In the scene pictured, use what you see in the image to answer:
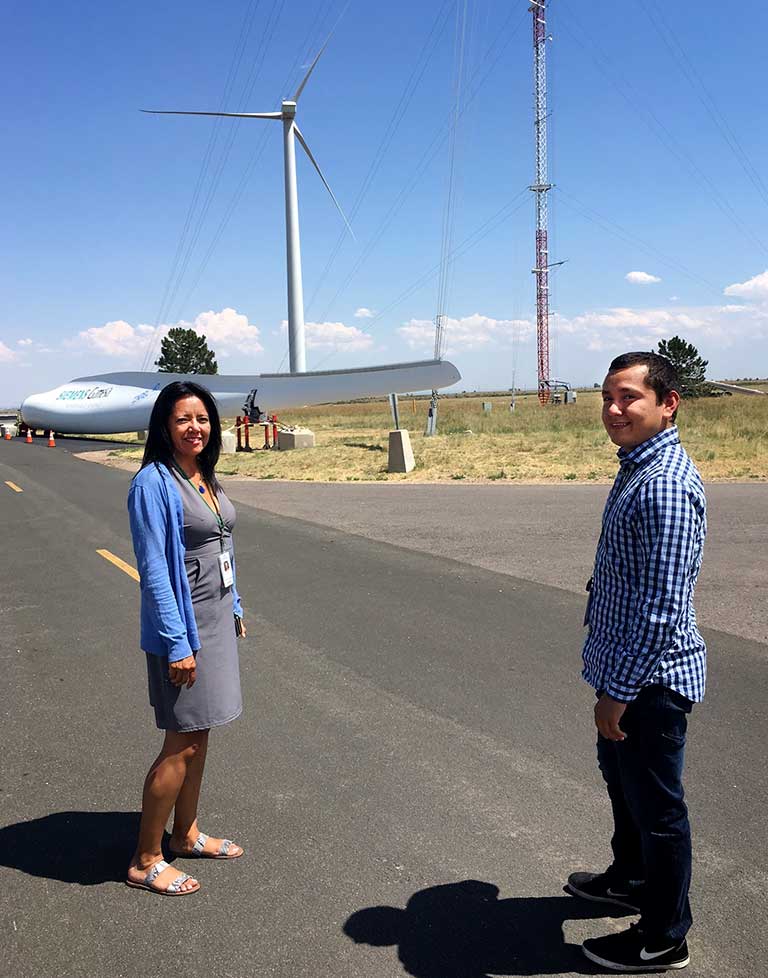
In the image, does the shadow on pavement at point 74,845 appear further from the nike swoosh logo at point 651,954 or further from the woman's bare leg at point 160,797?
the nike swoosh logo at point 651,954

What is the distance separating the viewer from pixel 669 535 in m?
2.42

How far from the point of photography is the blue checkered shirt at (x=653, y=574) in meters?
2.42

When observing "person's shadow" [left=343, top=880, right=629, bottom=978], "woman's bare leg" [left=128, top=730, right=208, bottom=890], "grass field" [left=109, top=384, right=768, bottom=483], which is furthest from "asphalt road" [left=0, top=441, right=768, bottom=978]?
"grass field" [left=109, top=384, right=768, bottom=483]

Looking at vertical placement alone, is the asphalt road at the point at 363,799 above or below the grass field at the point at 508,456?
below

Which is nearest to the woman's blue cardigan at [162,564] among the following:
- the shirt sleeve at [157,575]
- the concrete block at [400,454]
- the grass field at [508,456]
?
the shirt sleeve at [157,575]

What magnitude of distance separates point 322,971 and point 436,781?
4.72 ft

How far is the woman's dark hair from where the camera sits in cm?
316

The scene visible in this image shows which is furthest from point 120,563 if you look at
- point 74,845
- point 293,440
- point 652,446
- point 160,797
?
point 293,440

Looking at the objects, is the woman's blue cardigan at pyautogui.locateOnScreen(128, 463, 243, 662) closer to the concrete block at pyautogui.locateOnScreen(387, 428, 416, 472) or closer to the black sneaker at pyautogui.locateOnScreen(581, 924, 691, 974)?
the black sneaker at pyautogui.locateOnScreen(581, 924, 691, 974)

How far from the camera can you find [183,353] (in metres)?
82.2

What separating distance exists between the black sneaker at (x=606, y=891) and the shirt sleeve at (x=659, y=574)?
0.98 m

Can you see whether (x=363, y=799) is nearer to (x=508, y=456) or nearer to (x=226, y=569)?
(x=226, y=569)

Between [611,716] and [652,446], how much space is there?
849 mm

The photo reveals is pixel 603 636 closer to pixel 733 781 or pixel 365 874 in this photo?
pixel 365 874
